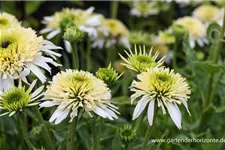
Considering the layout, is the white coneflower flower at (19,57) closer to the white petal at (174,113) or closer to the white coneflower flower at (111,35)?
the white petal at (174,113)

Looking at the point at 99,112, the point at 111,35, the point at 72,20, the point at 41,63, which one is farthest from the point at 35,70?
the point at 111,35

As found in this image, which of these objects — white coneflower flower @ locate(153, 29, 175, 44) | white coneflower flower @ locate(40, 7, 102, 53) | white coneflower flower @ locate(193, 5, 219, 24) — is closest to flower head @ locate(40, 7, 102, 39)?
white coneflower flower @ locate(40, 7, 102, 53)

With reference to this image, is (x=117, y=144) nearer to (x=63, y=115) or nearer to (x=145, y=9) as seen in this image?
(x=63, y=115)

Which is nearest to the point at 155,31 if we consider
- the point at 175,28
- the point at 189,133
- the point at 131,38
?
Answer: the point at 131,38

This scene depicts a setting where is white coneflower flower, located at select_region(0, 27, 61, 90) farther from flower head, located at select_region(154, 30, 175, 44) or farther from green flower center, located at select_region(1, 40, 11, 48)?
flower head, located at select_region(154, 30, 175, 44)

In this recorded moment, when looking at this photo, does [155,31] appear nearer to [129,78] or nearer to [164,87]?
[129,78]
